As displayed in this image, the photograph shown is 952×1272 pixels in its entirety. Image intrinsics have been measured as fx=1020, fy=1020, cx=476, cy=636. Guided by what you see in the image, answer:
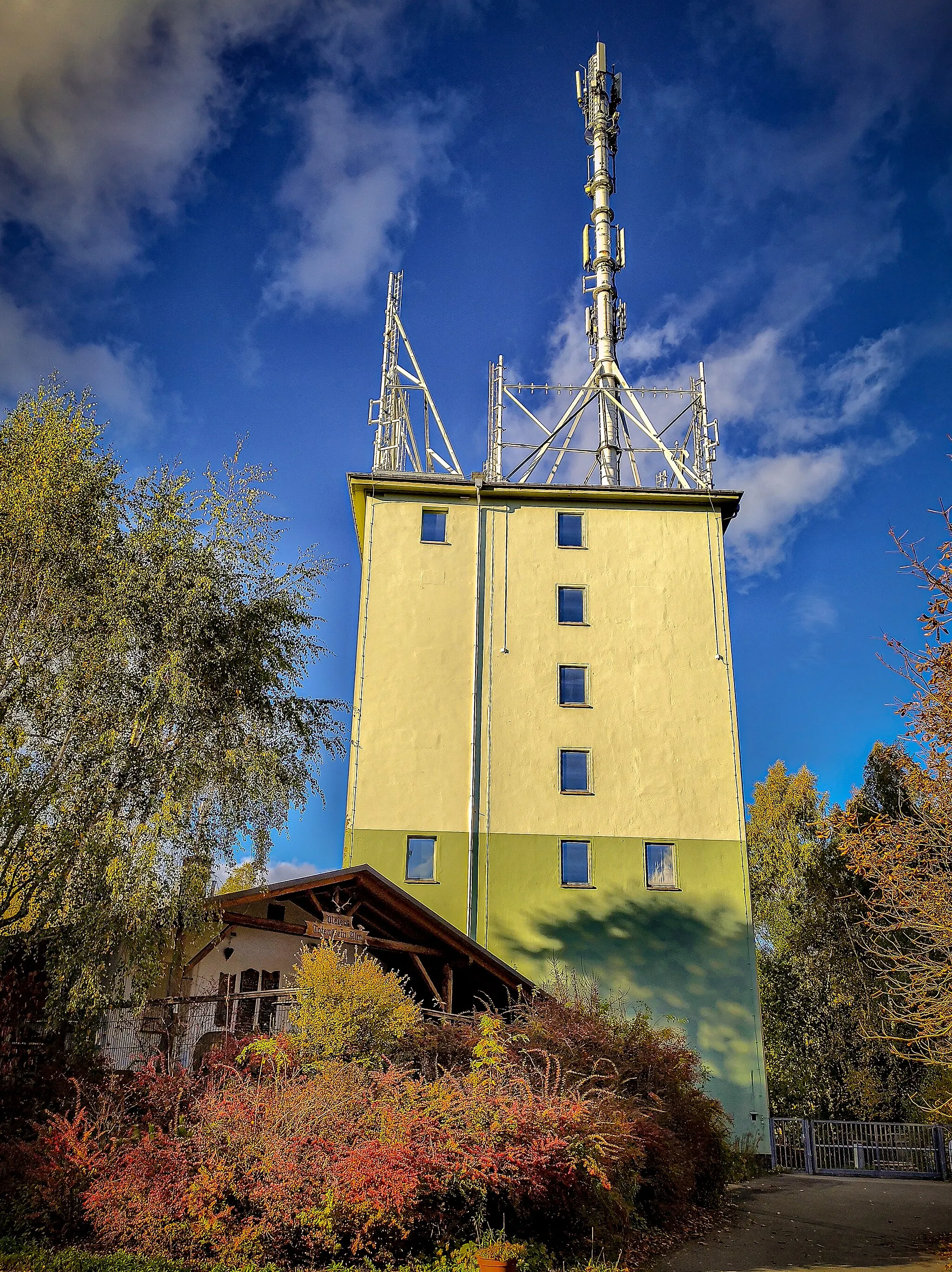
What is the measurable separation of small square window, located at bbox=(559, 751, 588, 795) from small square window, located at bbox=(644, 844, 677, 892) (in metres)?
2.30

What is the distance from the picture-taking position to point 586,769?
90.6 feet

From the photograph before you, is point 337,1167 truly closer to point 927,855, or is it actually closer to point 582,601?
point 927,855

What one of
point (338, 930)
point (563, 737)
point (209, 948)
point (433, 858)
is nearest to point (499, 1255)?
point (338, 930)

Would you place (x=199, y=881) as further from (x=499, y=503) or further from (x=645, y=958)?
(x=499, y=503)

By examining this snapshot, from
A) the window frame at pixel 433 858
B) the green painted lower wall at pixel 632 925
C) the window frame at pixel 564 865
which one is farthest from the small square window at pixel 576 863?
the window frame at pixel 433 858

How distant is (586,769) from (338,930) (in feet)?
39.3

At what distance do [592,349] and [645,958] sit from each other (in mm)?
21796

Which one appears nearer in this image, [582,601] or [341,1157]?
[341,1157]

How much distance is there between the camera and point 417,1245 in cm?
1066

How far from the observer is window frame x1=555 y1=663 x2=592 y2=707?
92.6 feet

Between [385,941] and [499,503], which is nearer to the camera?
[385,941]

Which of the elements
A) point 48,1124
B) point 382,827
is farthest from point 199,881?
point 382,827

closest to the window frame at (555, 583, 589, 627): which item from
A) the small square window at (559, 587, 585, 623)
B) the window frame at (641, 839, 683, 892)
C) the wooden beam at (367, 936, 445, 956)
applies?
the small square window at (559, 587, 585, 623)

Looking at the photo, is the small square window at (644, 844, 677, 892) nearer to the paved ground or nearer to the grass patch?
the paved ground
